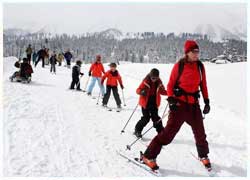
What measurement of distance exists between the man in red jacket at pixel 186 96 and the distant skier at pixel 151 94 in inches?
52.9

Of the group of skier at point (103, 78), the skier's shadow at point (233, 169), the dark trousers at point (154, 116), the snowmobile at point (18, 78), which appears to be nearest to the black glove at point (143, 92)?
the dark trousers at point (154, 116)

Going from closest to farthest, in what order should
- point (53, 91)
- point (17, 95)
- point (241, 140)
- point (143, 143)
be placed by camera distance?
point (143, 143), point (241, 140), point (17, 95), point (53, 91)

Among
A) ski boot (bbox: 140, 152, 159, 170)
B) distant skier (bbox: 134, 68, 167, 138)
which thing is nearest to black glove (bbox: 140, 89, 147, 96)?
distant skier (bbox: 134, 68, 167, 138)

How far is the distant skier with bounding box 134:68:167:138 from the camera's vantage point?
291 inches

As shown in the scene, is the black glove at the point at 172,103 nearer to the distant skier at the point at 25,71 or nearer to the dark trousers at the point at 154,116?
the dark trousers at the point at 154,116

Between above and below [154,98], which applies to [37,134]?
below

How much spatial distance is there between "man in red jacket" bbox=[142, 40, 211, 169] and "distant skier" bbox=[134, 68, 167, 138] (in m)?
1.34

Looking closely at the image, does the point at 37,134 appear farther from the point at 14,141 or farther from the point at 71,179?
the point at 71,179

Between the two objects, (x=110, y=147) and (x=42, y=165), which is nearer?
(x=42, y=165)

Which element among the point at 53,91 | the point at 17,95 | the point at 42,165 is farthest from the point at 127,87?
the point at 42,165

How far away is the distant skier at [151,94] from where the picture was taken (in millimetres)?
7383

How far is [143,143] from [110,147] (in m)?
0.90

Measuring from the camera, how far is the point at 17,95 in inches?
429

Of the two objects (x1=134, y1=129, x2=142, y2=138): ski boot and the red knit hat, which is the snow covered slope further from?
the red knit hat
